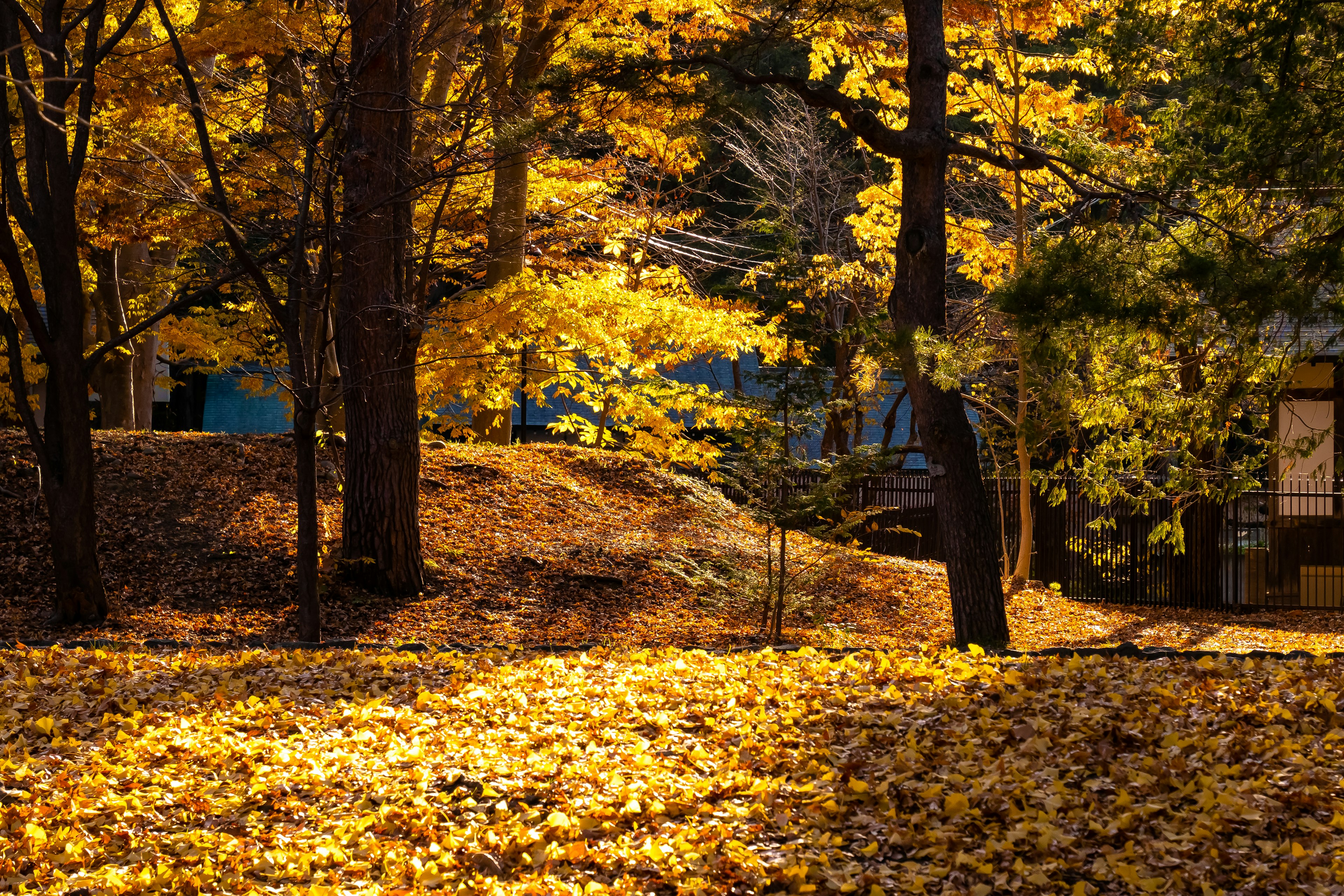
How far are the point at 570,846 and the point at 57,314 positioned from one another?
601 centimetres

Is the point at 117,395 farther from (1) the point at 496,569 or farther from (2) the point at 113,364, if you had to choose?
(1) the point at 496,569

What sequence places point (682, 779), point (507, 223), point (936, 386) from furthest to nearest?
point (507, 223) < point (936, 386) < point (682, 779)

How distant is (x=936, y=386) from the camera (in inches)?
298

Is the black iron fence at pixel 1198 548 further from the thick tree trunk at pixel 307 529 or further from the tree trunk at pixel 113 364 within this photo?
the tree trunk at pixel 113 364

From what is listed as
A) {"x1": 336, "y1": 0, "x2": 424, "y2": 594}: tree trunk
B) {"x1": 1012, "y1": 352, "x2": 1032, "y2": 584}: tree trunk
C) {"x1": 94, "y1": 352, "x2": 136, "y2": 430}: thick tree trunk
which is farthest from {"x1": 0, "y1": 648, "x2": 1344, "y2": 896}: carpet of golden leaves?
{"x1": 94, "y1": 352, "x2": 136, "y2": 430}: thick tree trunk

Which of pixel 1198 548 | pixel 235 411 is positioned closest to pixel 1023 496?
pixel 1198 548

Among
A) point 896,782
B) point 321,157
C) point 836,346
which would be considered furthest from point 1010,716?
point 836,346

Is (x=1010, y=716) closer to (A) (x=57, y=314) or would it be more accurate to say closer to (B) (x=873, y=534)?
(A) (x=57, y=314)

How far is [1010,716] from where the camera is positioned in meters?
4.77

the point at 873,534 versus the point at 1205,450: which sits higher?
the point at 1205,450

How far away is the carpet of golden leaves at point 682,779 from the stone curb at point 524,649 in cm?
32

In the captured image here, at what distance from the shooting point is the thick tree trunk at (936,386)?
25.0 feet

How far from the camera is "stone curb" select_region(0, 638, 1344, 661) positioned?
599 centimetres

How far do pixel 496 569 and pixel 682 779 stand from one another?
19.2 feet
